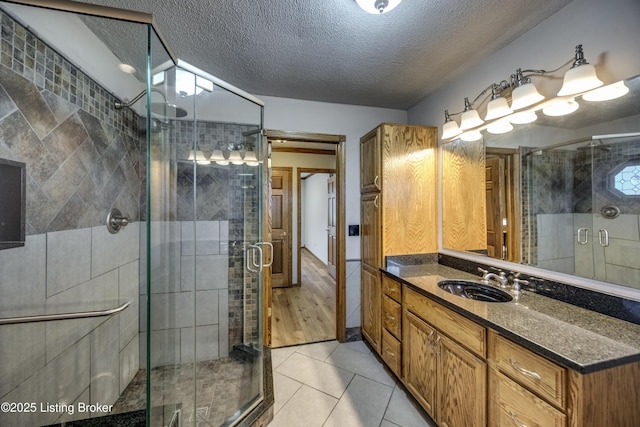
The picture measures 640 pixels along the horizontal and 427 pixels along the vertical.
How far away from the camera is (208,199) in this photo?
2061 mm

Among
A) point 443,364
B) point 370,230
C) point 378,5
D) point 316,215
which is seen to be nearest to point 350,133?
point 370,230

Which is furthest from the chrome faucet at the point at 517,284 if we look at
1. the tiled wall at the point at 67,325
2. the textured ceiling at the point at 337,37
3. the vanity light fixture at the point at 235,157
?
the tiled wall at the point at 67,325

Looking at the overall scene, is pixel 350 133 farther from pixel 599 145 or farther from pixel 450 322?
pixel 450 322

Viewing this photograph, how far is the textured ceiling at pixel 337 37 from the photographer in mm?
1319

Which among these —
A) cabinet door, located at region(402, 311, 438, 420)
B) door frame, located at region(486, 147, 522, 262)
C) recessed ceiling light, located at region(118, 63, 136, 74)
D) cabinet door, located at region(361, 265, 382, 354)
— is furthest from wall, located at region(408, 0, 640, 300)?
recessed ceiling light, located at region(118, 63, 136, 74)

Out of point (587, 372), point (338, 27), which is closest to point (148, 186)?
point (338, 27)

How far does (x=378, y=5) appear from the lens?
1.23 meters

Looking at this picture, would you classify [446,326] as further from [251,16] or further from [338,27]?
[251,16]

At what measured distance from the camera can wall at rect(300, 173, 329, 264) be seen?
5.95 metres

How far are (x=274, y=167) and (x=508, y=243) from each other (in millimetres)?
3370

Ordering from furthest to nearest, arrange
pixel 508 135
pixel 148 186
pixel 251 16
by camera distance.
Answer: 1. pixel 508 135
2. pixel 251 16
3. pixel 148 186

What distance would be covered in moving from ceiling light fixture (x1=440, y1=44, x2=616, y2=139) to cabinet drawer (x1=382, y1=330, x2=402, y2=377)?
1700mm

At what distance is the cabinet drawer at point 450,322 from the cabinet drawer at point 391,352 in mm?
375

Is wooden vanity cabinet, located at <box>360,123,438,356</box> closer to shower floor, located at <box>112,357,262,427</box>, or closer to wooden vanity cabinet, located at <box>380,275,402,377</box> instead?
wooden vanity cabinet, located at <box>380,275,402,377</box>
